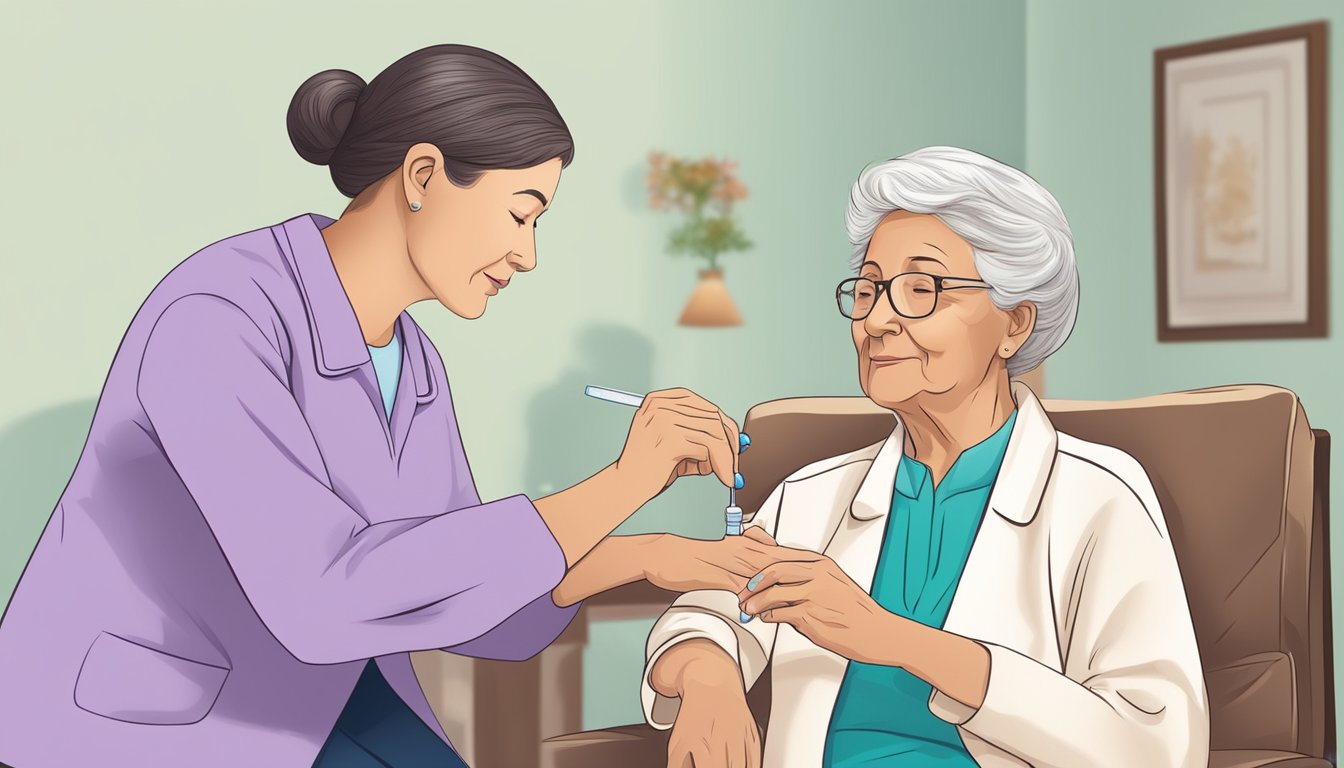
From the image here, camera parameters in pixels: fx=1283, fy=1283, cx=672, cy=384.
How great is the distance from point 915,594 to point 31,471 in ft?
3.89

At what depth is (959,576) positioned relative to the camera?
1489 mm

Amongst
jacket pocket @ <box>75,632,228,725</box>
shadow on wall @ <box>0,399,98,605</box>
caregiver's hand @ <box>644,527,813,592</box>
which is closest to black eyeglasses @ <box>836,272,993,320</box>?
caregiver's hand @ <box>644,527,813,592</box>

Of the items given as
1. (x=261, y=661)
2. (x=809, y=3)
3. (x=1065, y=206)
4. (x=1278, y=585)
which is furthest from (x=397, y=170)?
(x=1065, y=206)

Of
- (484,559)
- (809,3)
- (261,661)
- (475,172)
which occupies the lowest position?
(261,661)

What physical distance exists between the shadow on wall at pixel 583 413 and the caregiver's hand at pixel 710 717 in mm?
795

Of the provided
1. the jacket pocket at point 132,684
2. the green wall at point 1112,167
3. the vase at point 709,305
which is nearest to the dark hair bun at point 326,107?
the jacket pocket at point 132,684

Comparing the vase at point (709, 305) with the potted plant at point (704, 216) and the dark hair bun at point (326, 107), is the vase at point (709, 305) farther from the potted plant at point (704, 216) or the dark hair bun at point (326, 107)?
the dark hair bun at point (326, 107)

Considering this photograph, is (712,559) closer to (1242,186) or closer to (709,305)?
(709,305)

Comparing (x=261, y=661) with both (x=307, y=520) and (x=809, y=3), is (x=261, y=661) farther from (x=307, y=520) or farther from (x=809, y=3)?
(x=809, y=3)

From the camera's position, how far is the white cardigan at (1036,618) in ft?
4.41

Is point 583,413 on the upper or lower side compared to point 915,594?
upper

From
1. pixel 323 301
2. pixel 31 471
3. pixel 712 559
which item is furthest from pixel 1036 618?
pixel 31 471

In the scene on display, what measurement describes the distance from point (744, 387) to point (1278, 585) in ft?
3.66

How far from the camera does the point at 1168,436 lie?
1.65 meters
